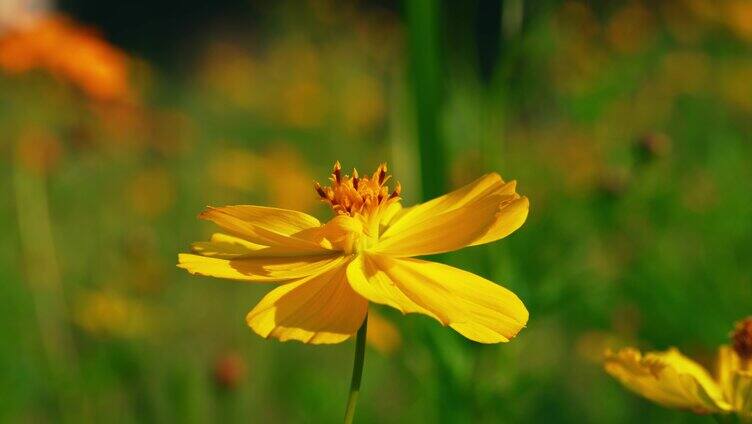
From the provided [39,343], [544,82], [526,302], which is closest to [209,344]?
[39,343]

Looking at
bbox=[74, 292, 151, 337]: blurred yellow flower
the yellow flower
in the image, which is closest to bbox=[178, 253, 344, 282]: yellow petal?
the yellow flower

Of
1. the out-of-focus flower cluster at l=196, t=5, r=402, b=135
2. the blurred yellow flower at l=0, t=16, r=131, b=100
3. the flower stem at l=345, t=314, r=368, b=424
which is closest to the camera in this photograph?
the flower stem at l=345, t=314, r=368, b=424

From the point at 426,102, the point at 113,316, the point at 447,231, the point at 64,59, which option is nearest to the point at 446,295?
the point at 447,231

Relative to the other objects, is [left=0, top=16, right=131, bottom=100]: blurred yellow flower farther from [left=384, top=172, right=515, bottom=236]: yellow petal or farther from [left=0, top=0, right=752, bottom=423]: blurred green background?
[left=384, top=172, right=515, bottom=236]: yellow petal

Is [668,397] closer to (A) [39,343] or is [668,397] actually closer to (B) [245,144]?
(A) [39,343]

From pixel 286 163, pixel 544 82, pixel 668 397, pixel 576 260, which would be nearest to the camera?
pixel 668 397

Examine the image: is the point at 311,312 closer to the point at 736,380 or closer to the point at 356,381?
the point at 356,381
